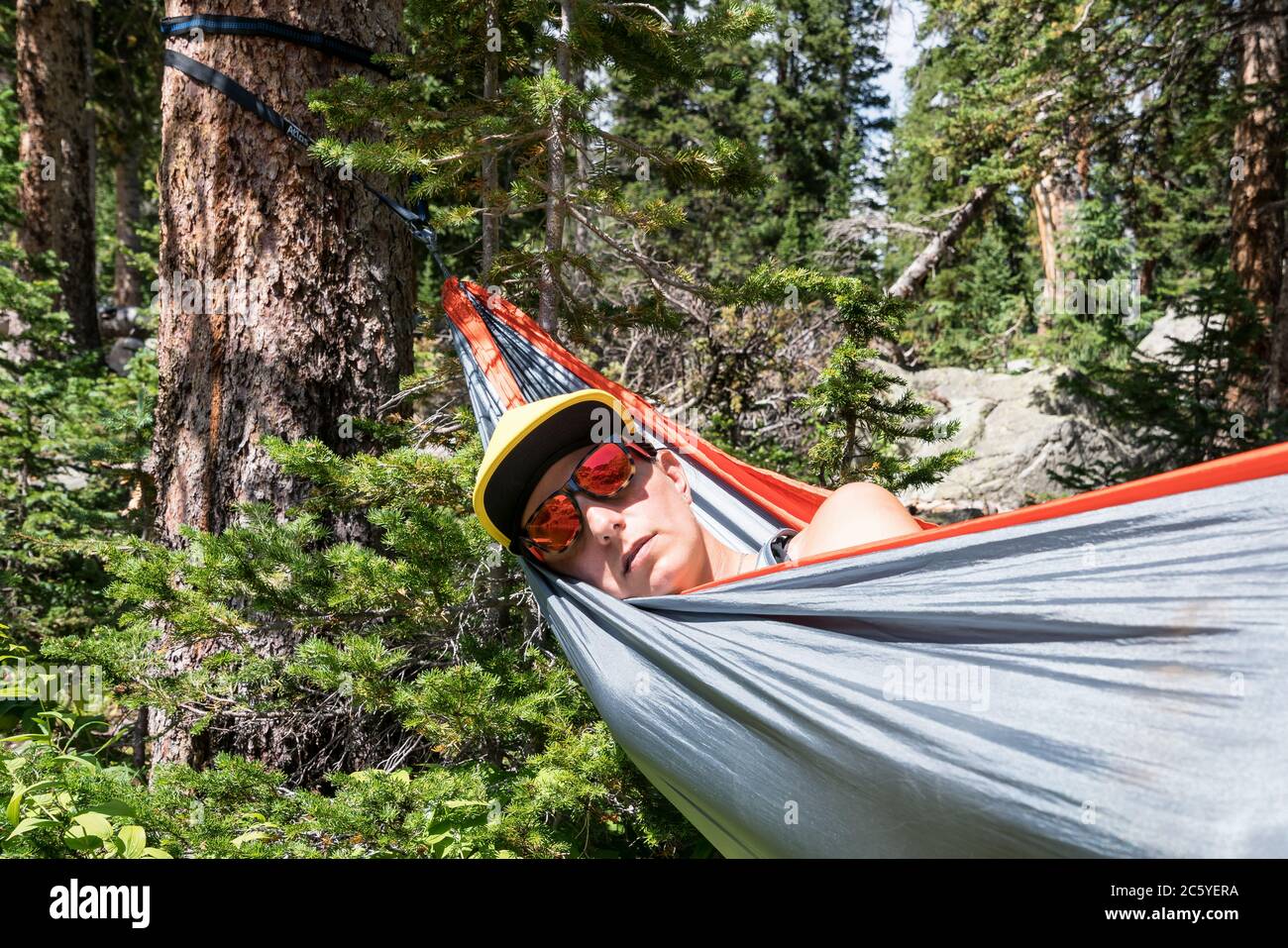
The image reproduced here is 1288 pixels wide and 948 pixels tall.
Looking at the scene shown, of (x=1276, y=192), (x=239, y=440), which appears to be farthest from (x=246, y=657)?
(x=1276, y=192)

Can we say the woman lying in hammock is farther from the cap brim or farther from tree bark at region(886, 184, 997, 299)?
tree bark at region(886, 184, 997, 299)

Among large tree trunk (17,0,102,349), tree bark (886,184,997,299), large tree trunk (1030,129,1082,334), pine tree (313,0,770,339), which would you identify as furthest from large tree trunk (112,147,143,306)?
large tree trunk (1030,129,1082,334)

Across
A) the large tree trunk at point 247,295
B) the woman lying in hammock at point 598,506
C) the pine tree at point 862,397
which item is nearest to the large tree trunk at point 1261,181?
the pine tree at point 862,397

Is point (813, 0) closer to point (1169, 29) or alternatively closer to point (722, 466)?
point (1169, 29)

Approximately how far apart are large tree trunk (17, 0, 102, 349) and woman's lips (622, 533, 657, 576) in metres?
7.45

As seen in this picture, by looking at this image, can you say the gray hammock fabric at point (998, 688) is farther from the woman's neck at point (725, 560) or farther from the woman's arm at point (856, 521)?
the woman's neck at point (725, 560)

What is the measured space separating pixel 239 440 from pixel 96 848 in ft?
4.33

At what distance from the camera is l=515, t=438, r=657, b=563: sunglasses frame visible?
1909 millimetres

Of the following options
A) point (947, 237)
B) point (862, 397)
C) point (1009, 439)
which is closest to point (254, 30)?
point (862, 397)

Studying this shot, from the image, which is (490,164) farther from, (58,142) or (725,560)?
(58,142)

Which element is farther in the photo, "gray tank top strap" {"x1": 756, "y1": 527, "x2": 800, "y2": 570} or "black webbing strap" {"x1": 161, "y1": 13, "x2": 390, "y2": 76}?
"black webbing strap" {"x1": 161, "y1": 13, "x2": 390, "y2": 76}

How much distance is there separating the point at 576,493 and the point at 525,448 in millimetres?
158

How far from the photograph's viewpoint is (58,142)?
762cm

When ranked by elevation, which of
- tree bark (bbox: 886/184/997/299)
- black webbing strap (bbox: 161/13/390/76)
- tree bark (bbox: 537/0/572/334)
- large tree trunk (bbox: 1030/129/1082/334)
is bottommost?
tree bark (bbox: 537/0/572/334)
